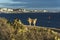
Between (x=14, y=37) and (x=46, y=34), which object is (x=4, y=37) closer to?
(x=14, y=37)

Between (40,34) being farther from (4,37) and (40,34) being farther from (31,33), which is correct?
(4,37)

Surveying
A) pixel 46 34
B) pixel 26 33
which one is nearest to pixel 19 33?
pixel 26 33

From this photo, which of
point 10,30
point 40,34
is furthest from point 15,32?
point 40,34

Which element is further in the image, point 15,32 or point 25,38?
point 15,32

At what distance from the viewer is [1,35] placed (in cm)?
1408

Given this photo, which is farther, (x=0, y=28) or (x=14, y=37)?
(x=0, y=28)

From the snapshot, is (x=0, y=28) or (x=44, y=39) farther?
(x=0, y=28)

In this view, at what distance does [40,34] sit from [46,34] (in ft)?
0.91

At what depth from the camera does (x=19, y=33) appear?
45.2ft

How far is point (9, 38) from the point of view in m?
13.5

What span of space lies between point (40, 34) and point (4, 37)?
161 centimetres

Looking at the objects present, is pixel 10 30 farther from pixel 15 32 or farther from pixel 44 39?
pixel 44 39

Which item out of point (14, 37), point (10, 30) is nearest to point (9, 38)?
point (14, 37)

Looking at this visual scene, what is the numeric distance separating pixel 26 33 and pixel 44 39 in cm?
98
